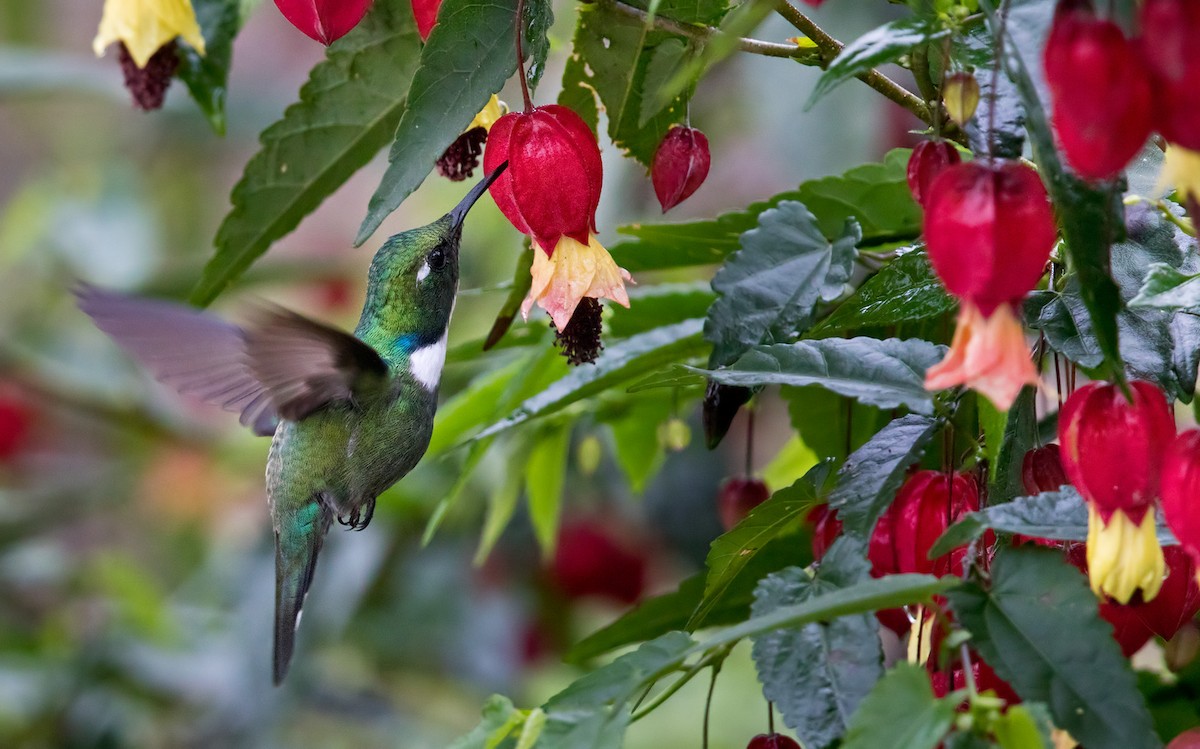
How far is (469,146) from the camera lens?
0.82 meters

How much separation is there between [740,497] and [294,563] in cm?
34

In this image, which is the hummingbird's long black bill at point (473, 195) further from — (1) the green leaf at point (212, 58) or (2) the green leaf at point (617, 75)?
(1) the green leaf at point (212, 58)

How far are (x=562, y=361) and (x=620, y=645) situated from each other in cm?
21

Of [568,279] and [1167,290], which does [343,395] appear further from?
[1167,290]

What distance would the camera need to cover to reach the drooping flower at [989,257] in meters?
0.54

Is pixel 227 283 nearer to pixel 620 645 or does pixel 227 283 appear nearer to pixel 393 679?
pixel 620 645

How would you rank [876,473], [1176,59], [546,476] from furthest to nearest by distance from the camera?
[546,476], [876,473], [1176,59]

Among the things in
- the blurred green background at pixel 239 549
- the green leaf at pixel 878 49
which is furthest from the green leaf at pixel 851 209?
the blurred green background at pixel 239 549

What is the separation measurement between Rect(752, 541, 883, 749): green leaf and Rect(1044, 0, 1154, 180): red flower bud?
0.23 metres

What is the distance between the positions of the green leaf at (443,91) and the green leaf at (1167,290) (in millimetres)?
304

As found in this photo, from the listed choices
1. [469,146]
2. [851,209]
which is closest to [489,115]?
[469,146]

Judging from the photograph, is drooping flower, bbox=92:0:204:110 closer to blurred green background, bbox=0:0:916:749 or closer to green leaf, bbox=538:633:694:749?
green leaf, bbox=538:633:694:749

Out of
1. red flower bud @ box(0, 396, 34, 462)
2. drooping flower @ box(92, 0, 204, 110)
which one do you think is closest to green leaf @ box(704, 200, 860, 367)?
drooping flower @ box(92, 0, 204, 110)

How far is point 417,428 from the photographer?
98cm
